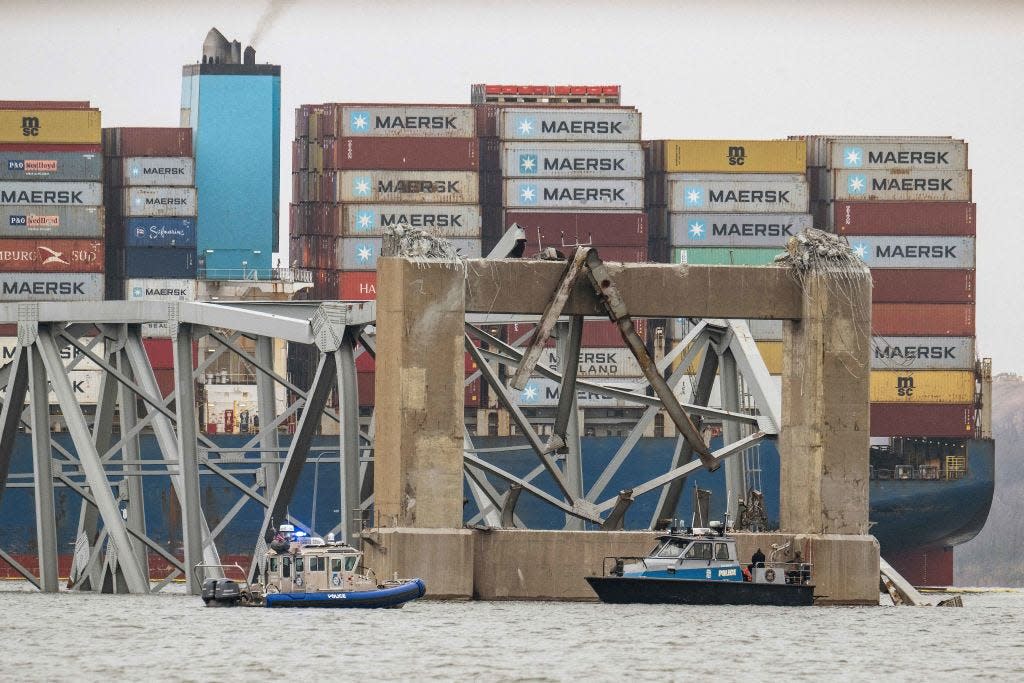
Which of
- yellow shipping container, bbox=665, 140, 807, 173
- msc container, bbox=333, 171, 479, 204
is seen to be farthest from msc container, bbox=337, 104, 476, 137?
yellow shipping container, bbox=665, 140, 807, 173

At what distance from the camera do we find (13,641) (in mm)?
43406

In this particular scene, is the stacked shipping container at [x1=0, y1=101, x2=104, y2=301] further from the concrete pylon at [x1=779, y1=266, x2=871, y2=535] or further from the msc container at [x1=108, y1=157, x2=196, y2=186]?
the concrete pylon at [x1=779, y1=266, x2=871, y2=535]

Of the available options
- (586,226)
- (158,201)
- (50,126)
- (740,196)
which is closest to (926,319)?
(740,196)

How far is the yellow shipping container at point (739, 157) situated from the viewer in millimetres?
91500

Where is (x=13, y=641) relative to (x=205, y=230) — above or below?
below

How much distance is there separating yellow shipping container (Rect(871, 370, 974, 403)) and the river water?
38.3 m

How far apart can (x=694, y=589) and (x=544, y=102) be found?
50.9 metres

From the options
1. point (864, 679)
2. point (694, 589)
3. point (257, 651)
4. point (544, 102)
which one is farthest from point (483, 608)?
point (544, 102)

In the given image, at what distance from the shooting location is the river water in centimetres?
3772

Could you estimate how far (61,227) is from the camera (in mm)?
88875

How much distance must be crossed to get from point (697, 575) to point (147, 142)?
52.4 metres

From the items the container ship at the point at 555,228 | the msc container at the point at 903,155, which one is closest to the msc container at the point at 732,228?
the container ship at the point at 555,228

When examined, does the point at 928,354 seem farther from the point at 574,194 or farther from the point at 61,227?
the point at 61,227

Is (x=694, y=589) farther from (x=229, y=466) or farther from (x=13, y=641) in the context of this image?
(x=229, y=466)
